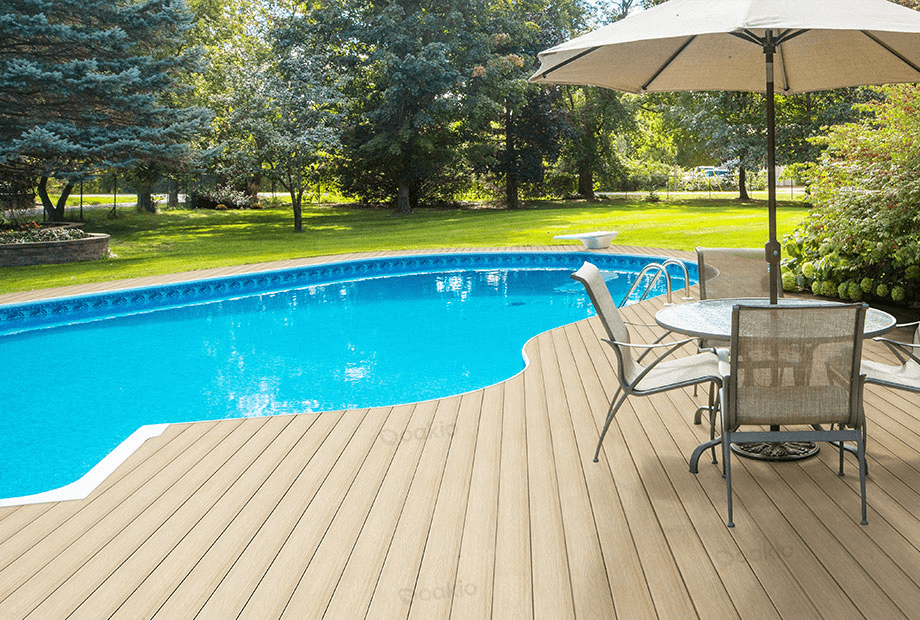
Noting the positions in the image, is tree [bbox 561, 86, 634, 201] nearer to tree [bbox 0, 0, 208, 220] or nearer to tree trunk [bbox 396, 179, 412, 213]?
tree trunk [bbox 396, 179, 412, 213]

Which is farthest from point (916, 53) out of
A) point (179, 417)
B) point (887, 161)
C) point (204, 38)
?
point (204, 38)

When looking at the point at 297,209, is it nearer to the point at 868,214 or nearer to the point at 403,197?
the point at 403,197

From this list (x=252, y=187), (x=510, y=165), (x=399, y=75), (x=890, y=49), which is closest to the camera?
(x=890, y=49)

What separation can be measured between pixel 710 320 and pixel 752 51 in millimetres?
1687

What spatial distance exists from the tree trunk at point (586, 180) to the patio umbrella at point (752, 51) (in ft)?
76.2

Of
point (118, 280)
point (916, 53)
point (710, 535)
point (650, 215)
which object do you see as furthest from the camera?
point (650, 215)

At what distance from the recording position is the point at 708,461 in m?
3.33

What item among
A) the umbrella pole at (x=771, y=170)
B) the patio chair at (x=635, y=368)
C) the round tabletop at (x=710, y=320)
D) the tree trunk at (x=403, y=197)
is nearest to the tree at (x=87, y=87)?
the tree trunk at (x=403, y=197)

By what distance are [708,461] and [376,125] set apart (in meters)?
19.4

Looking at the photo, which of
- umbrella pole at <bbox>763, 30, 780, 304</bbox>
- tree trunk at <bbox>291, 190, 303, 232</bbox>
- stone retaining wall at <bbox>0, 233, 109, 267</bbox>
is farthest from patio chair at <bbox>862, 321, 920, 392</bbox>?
tree trunk at <bbox>291, 190, 303, 232</bbox>

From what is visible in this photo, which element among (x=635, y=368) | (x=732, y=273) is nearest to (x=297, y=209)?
(x=732, y=273)

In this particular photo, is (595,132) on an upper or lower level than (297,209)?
upper

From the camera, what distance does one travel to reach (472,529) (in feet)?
Result: 9.00

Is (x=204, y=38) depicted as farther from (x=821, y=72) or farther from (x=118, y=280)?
(x=821, y=72)
